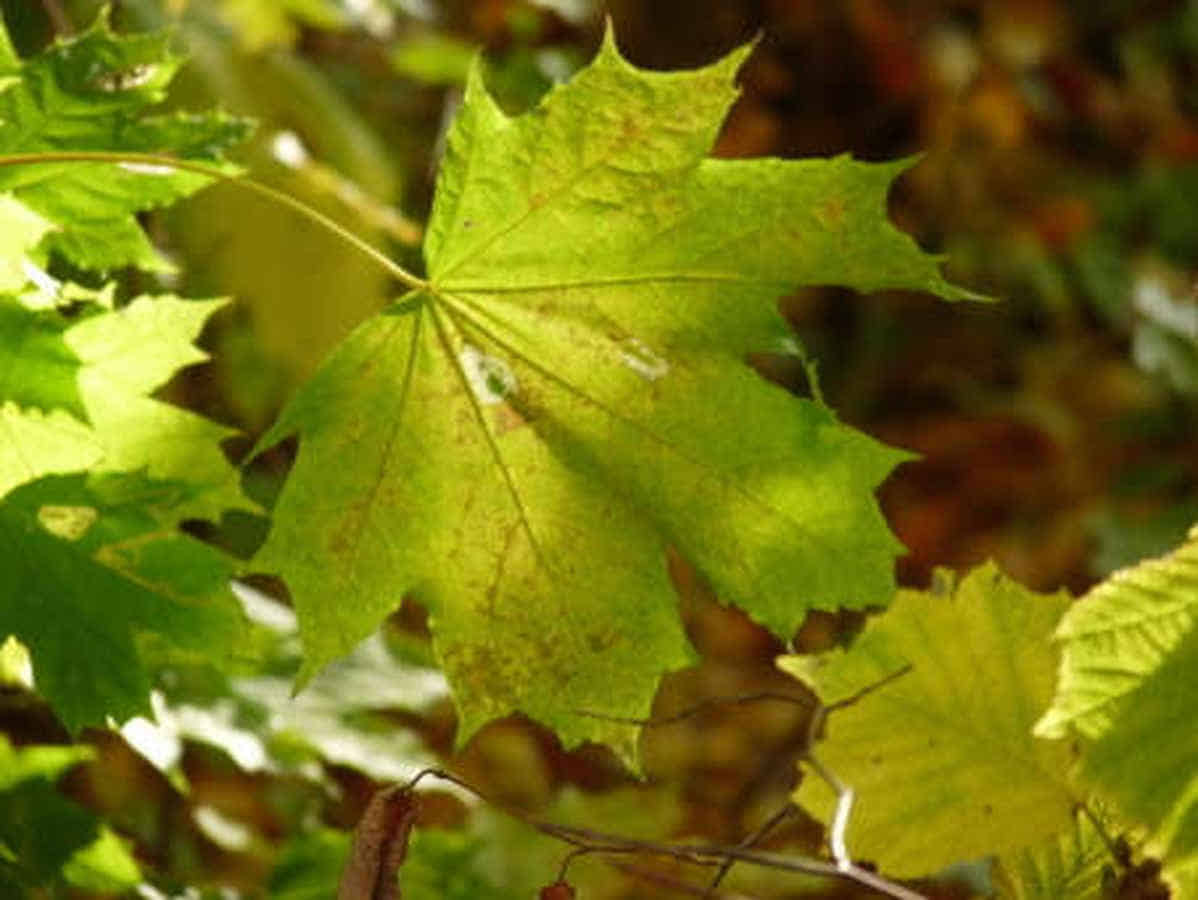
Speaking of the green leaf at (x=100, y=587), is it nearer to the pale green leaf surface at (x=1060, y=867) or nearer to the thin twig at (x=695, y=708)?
the thin twig at (x=695, y=708)

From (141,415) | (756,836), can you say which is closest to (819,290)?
(141,415)

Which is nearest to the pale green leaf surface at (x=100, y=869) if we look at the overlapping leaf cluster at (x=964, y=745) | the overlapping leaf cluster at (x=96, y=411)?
the overlapping leaf cluster at (x=96, y=411)

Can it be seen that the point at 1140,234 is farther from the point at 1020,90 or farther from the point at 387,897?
the point at 387,897

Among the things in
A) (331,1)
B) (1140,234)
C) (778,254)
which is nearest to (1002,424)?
(1140,234)

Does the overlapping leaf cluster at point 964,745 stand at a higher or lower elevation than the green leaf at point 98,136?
lower

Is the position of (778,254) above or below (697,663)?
above

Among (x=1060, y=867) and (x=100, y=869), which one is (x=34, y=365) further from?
(x=1060, y=867)
